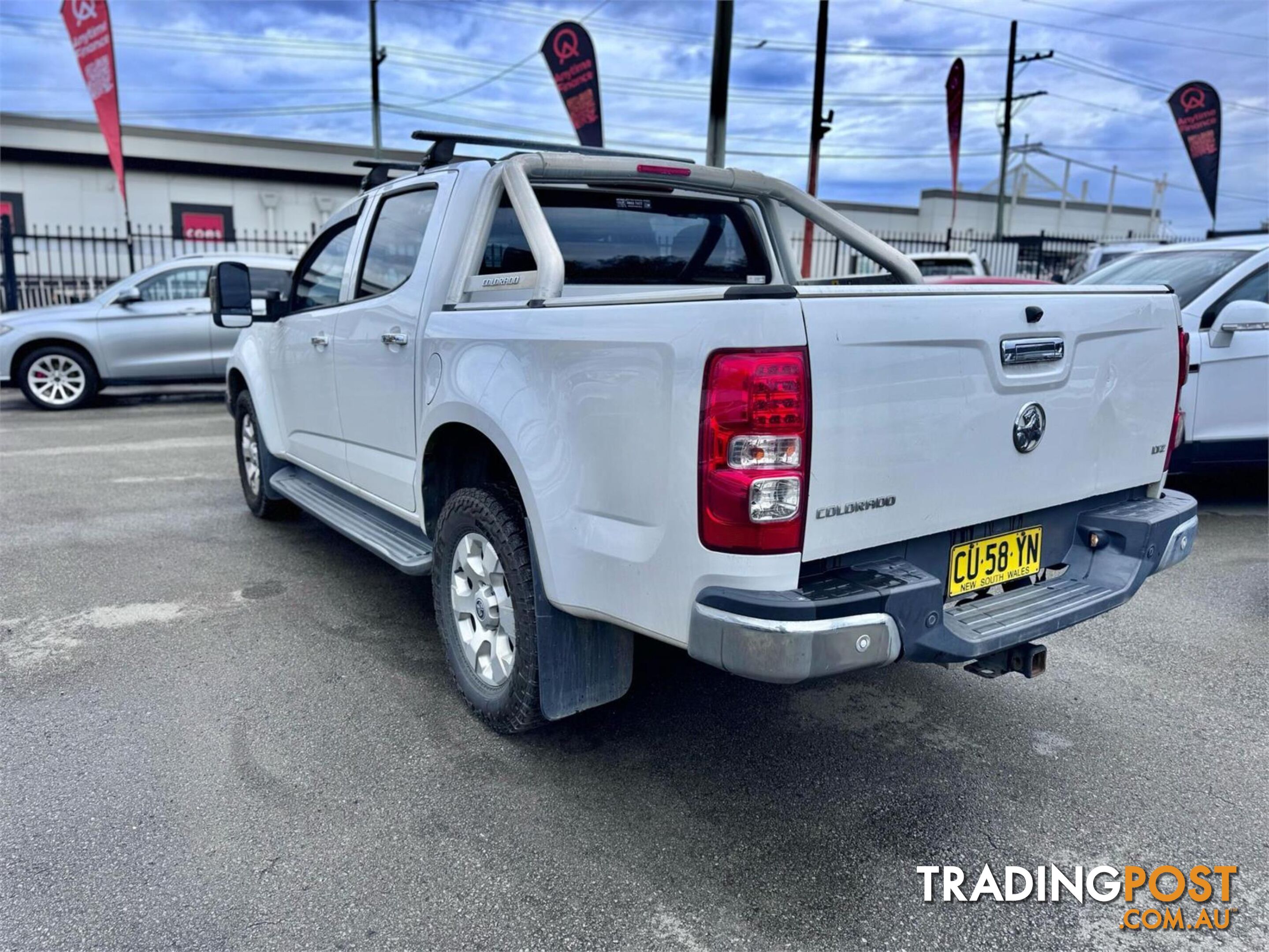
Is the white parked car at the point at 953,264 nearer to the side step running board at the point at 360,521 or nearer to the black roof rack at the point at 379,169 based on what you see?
the black roof rack at the point at 379,169

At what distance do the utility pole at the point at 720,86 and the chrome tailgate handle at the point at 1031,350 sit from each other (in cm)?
983

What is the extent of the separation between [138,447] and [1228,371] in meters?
8.78

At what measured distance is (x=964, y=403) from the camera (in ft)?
8.57

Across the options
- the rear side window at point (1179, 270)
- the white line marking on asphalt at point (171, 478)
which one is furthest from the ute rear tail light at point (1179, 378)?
the white line marking on asphalt at point (171, 478)

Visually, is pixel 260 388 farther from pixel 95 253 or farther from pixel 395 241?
pixel 95 253

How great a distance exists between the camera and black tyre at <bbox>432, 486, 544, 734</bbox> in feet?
9.74

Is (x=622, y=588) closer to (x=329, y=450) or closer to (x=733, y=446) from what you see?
(x=733, y=446)

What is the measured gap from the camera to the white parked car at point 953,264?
13.1 m

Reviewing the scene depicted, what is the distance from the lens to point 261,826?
2.73m

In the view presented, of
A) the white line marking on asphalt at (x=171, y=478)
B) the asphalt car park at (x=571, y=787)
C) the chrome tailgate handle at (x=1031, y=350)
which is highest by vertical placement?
the chrome tailgate handle at (x=1031, y=350)

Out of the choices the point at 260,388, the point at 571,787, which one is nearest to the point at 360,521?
the point at 260,388

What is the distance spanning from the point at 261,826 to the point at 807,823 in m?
1.57

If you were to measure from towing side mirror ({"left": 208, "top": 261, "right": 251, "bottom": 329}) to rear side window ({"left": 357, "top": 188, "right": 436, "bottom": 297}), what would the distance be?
1.14 m

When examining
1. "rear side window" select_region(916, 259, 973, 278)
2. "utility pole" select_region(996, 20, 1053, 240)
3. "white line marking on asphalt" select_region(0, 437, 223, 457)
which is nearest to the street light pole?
"utility pole" select_region(996, 20, 1053, 240)
